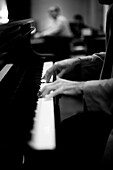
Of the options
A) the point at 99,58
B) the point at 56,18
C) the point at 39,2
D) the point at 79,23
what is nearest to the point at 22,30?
the point at 99,58

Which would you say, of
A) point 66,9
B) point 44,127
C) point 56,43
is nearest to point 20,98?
point 44,127

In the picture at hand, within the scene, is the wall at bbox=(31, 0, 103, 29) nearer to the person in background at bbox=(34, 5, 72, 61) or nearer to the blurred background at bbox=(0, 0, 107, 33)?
the blurred background at bbox=(0, 0, 107, 33)

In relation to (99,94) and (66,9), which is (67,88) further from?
(66,9)

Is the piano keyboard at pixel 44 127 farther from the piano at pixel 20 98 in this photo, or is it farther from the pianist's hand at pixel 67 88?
the pianist's hand at pixel 67 88

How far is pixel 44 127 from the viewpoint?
3.45 ft

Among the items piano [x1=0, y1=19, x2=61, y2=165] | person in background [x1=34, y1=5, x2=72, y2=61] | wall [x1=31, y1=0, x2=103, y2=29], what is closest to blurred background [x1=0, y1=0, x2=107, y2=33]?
wall [x1=31, y1=0, x2=103, y2=29]

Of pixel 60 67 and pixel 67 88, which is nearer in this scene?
pixel 67 88

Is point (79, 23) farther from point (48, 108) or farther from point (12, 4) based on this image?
point (48, 108)

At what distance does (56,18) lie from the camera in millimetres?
7020

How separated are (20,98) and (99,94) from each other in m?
0.49

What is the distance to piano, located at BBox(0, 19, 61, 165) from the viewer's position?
97 cm

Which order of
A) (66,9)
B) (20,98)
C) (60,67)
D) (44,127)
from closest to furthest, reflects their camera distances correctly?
(44,127) → (20,98) → (60,67) → (66,9)

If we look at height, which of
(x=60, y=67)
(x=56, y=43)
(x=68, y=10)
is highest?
(x=60, y=67)

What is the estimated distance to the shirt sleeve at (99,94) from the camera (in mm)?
1149
